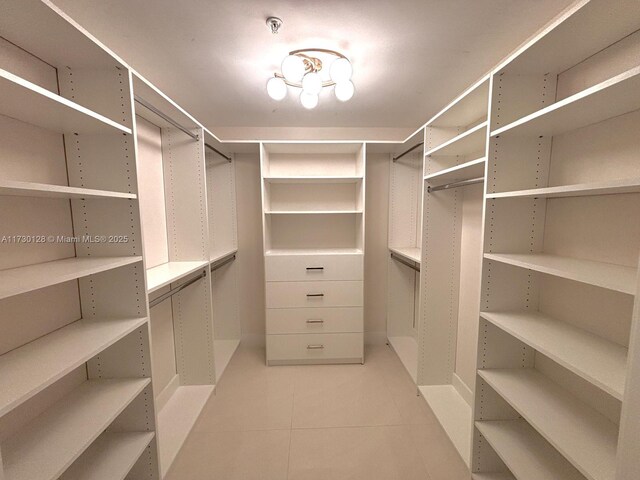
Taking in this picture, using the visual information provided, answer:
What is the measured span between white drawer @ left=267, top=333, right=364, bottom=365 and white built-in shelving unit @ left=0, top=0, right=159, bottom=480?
119 cm

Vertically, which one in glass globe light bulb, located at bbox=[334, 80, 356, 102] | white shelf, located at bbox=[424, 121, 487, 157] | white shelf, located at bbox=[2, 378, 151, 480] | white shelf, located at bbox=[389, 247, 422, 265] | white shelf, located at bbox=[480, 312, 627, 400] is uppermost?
glass globe light bulb, located at bbox=[334, 80, 356, 102]

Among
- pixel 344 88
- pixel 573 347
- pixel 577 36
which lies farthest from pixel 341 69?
pixel 573 347

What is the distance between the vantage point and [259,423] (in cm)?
178

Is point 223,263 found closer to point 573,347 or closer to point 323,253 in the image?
point 323,253

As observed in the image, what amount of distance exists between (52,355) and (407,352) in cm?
261

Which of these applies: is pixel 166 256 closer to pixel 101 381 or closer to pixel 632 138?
pixel 101 381

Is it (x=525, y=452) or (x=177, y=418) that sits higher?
(x=525, y=452)

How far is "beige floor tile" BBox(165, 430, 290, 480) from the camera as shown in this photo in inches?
56.3

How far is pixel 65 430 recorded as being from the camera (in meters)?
0.95

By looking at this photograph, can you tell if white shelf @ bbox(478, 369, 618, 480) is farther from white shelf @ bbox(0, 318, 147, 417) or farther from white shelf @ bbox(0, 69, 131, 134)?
white shelf @ bbox(0, 69, 131, 134)

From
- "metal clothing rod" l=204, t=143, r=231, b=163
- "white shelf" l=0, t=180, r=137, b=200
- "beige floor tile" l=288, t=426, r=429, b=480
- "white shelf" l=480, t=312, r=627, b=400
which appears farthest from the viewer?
"metal clothing rod" l=204, t=143, r=231, b=163

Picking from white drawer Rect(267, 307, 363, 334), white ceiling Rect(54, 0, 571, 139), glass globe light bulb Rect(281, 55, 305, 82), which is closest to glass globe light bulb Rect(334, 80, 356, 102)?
white ceiling Rect(54, 0, 571, 139)

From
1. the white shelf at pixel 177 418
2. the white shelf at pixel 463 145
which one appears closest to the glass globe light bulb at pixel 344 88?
the white shelf at pixel 463 145

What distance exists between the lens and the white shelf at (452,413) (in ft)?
5.22
